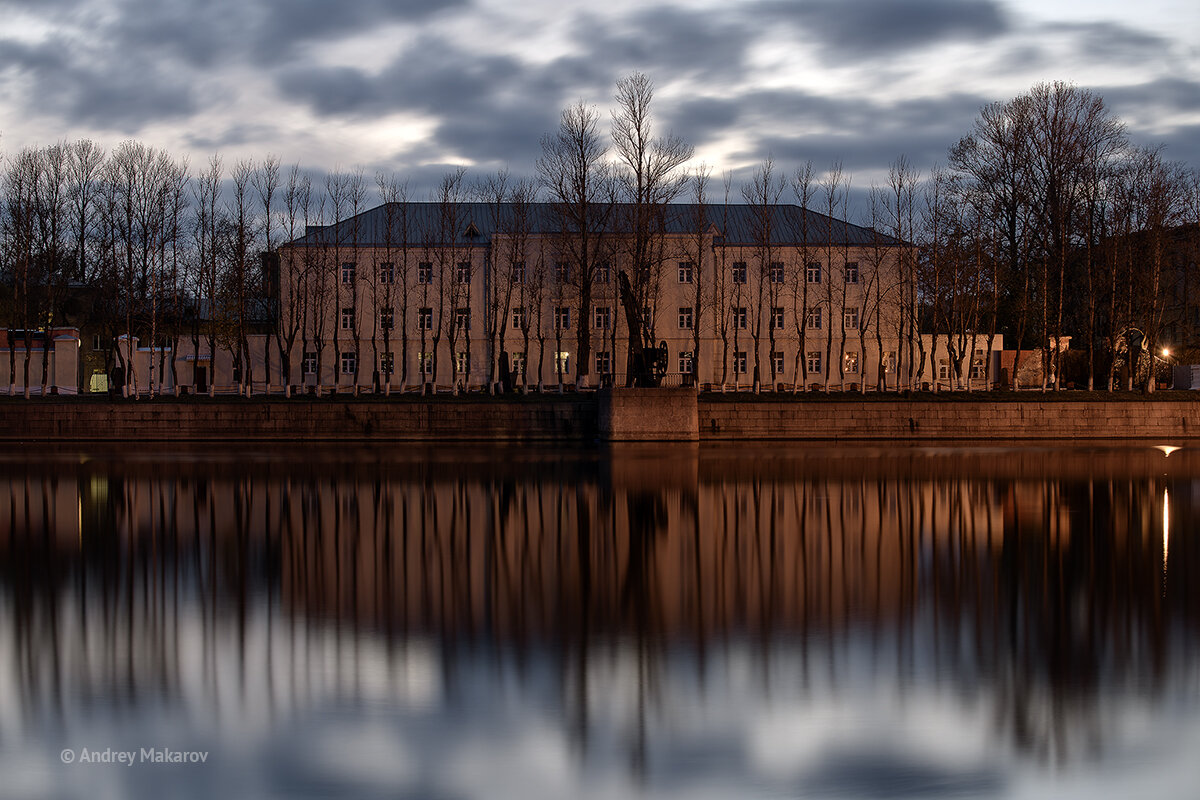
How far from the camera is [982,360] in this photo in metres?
64.8

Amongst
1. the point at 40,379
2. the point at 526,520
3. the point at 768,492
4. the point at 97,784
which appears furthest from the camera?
the point at 40,379

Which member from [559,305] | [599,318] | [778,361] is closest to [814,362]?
[778,361]

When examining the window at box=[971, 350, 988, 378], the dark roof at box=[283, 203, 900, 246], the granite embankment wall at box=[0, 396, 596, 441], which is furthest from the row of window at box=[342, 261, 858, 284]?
the granite embankment wall at box=[0, 396, 596, 441]

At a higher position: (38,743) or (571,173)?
(571,173)

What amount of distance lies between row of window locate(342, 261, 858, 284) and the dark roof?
1416mm

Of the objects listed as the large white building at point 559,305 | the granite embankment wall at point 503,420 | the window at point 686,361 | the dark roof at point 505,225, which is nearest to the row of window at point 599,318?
the large white building at point 559,305

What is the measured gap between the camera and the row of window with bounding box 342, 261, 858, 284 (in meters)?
65.4

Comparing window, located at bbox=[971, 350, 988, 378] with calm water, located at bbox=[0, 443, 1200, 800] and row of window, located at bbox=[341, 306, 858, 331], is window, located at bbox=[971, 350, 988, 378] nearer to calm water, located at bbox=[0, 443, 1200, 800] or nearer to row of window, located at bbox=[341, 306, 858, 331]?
row of window, located at bbox=[341, 306, 858, 331]

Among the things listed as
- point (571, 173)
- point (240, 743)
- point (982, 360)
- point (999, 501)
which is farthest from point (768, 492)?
point (982, 360)

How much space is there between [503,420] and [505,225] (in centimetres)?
2259

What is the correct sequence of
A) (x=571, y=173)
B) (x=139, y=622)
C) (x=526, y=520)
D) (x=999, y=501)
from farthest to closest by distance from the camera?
(x=571, y=173)
(x=999, y=501)
(x=526, y=520)
(x=139, y=622)

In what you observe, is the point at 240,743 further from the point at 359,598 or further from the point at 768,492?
the point at 768,492

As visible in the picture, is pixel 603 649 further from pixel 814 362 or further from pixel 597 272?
pixel 814 362

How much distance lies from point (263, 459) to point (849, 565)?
25578mm
